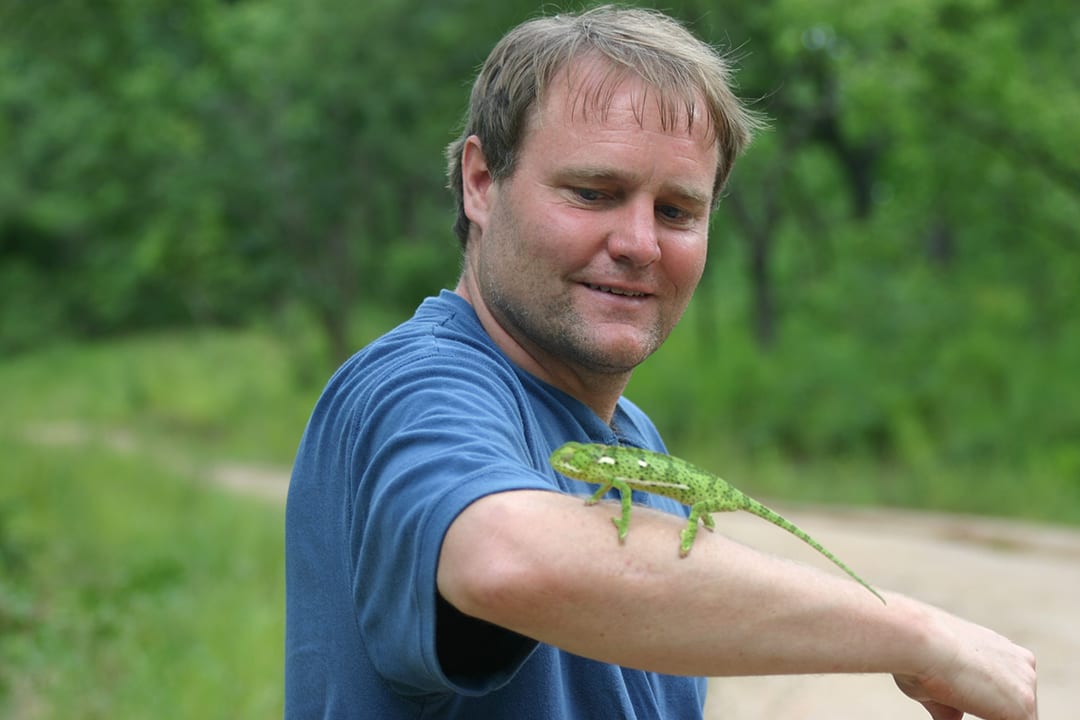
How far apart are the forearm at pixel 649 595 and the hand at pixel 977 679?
0.16m

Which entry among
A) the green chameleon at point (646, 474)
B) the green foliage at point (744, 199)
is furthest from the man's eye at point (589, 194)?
the green foliage at point (744, 199)

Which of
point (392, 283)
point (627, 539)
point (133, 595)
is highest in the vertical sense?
point (627, 539)

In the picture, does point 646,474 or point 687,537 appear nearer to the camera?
point 687,537

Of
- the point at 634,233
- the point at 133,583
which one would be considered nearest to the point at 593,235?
the point at 634,233

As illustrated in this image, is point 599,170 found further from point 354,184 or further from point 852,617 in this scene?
point 354,184

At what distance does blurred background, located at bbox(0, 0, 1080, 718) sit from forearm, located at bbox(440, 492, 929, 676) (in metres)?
1.57

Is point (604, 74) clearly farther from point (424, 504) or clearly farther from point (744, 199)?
point (744, 199)

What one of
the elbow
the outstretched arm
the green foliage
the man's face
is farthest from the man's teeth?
the green foliage

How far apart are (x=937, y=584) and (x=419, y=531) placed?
31.3 feet

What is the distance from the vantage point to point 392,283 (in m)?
30.6

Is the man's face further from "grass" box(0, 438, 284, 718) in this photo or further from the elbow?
"grass" box(0, 438, 284, 718)

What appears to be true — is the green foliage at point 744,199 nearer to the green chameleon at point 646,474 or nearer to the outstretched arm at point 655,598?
the green chameleon at point 646,474

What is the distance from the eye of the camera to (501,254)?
86.1 inches

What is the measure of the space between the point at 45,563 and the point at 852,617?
30.9ft
